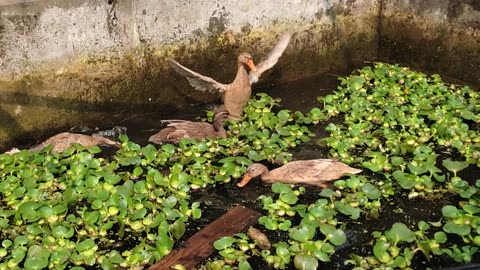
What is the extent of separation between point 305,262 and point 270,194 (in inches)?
47.0

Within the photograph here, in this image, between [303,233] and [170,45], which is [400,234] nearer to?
[303,233]

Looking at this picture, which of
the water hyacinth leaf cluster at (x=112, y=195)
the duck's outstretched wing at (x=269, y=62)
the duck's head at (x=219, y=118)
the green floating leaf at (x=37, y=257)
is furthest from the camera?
the duck's outstretched wing at (x=269, y=62)

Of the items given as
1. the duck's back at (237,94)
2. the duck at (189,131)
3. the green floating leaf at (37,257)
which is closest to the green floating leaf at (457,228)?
the duck at (189,131)

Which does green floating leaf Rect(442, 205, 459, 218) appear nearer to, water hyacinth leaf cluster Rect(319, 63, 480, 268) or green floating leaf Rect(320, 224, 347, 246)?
water hyacinth leaf cluster Rect(319, 63, 480, 268)

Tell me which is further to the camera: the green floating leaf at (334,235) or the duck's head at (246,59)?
the duck's head at (246,59)

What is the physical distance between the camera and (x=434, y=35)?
849 cm

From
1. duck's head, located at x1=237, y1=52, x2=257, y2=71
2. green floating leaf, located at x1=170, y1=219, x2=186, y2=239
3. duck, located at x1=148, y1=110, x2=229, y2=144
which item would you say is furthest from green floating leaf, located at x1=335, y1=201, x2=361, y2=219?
duck's head, located at x1=237, y1=52, x2=257, y2=71

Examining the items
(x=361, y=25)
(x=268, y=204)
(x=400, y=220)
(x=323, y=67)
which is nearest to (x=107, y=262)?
(x=268, y=204)

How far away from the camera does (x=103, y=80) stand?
273 inches

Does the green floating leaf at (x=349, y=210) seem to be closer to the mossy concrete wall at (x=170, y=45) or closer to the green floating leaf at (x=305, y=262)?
the green floating leaf at (x=305, y=262)

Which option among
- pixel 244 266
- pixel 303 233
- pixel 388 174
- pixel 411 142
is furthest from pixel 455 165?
pixel 244 266

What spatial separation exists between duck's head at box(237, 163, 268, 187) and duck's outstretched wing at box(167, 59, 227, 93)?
1336mm

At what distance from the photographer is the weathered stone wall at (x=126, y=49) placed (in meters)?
6.25

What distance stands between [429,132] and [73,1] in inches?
174
